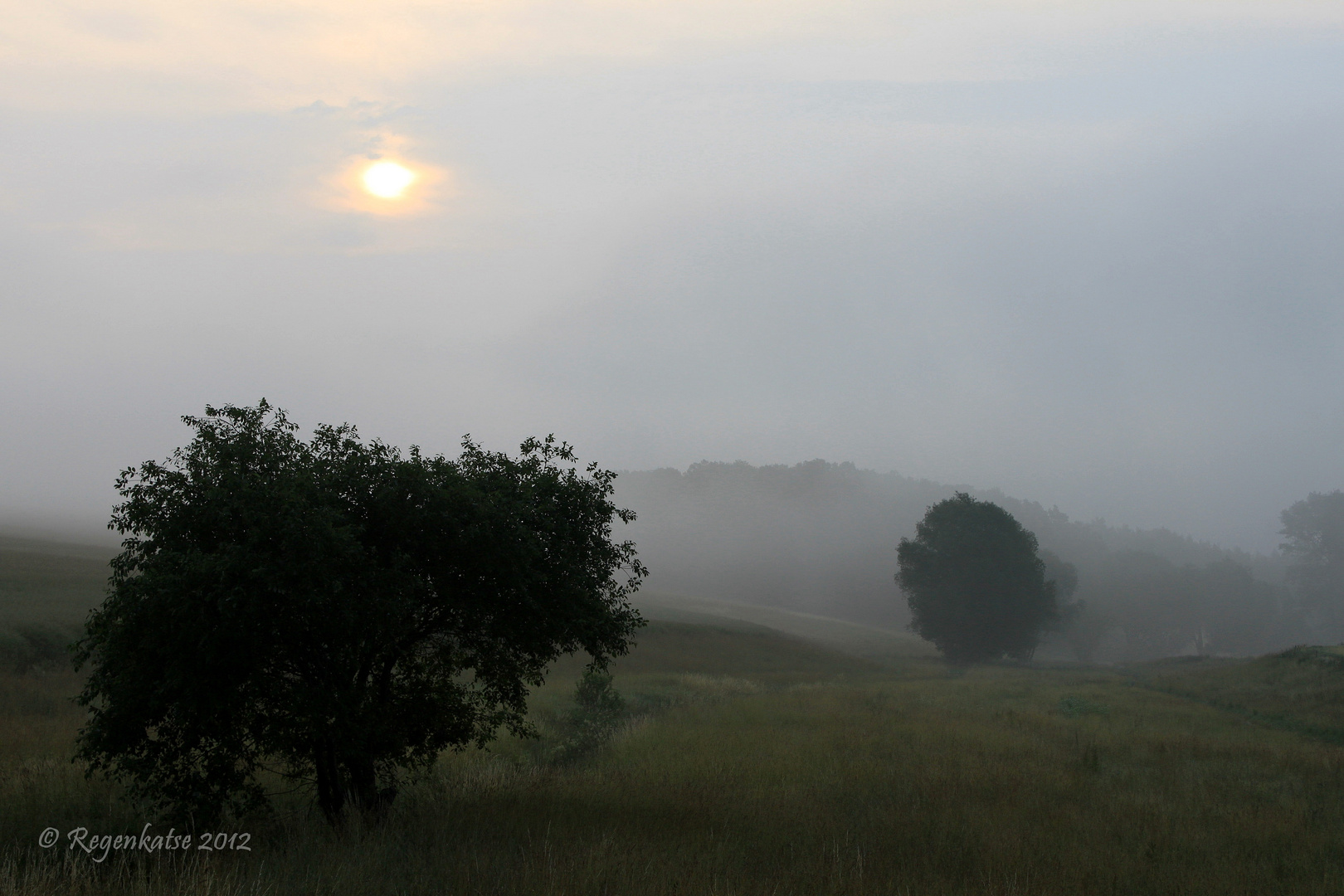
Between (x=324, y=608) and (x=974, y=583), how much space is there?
67700 millimetres

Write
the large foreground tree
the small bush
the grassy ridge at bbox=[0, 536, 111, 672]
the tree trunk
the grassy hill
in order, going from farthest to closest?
the grassy hill, the grassy ridge at bbox=[0, 536, 111, 672], the small bush, the tree trunk, the large foreground tree

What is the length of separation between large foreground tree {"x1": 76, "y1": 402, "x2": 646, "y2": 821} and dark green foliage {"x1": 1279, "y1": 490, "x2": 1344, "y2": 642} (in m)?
141

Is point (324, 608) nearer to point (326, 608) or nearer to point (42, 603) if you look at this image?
point (326, 608)

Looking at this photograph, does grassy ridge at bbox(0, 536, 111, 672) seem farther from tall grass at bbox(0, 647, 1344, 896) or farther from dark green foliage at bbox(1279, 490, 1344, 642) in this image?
dark green foliage at bbox(1279, 490, 1344, 642)

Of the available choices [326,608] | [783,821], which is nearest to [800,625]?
[783,821]

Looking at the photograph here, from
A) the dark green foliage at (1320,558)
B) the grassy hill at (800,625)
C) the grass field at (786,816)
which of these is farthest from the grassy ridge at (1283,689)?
the dark green foliage at (1320,558)

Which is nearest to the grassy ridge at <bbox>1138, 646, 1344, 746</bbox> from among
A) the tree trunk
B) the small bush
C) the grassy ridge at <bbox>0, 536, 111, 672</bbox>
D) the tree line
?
the small bush

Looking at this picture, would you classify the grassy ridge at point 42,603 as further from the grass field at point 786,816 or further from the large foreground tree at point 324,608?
the large foreground tree at point 324,608

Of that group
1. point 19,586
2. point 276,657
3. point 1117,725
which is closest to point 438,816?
point 276,657

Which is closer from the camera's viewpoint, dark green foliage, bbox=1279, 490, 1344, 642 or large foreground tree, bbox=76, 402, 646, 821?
large foreground tree, bbox=76, 402, 646, 821

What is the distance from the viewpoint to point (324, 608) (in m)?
9.72

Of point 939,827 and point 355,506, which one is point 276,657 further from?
point 939,827

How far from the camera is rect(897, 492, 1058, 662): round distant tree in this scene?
6912 cm

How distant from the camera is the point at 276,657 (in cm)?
1016
